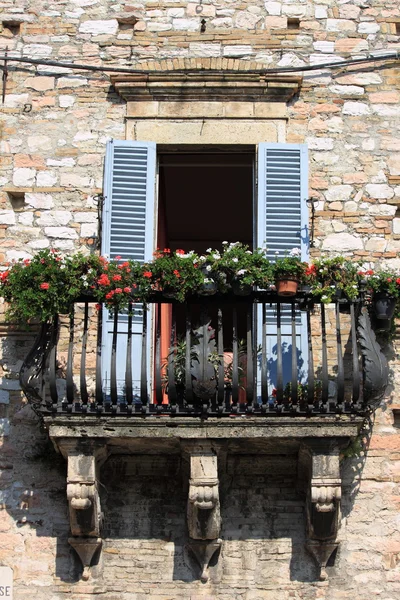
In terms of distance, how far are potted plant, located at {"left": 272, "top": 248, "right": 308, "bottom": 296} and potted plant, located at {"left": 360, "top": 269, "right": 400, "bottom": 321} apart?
49 cm

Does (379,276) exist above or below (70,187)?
below

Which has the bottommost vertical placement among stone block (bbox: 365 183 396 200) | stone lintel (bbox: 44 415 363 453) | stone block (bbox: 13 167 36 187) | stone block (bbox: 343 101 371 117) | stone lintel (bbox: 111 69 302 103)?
stone lintel (bbox: 44 415 363 453)

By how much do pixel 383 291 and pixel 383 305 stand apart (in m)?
0.11

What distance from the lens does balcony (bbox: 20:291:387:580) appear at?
8.26 metres

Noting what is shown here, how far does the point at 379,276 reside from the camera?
28.2 ft

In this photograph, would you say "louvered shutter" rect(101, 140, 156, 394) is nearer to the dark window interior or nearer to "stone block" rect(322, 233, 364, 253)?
the dark window interior

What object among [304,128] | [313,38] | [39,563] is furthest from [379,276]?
[39,563]

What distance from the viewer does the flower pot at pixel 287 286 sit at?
838 centimetres

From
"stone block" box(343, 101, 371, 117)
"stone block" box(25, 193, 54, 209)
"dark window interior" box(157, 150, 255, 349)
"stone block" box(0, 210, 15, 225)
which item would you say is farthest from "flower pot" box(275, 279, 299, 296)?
"stone block" box(0, 210, 15, 225)

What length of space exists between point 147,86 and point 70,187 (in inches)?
41.6

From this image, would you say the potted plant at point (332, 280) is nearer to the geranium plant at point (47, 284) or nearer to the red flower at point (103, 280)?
the red flower at point (103, 280)

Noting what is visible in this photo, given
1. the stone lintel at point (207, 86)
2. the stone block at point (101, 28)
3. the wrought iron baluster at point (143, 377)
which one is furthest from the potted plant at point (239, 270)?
the stone block at point (101, 28)

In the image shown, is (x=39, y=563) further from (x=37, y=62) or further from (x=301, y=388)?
(x=37, y=62)

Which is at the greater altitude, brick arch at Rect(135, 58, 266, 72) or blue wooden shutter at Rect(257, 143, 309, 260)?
brick arch at Rect(135, 58, 266, 72)
